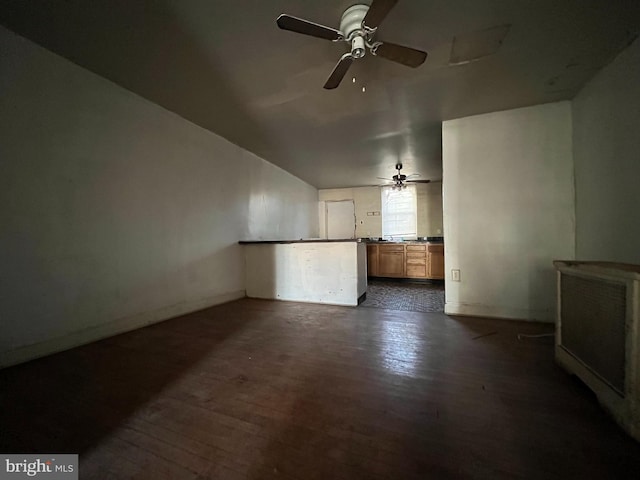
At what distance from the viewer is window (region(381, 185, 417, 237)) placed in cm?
598

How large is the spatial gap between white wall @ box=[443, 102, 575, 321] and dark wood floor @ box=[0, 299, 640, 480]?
66cm

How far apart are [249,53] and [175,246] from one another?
2.19 meters

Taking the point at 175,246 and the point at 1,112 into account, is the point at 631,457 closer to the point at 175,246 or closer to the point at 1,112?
the point at 175,246

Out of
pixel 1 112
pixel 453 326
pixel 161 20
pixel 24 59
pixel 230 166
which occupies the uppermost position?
pixel 161 20

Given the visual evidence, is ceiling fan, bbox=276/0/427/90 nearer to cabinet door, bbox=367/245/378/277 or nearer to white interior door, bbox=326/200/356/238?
cabinet door, bbox=367/245/378/277

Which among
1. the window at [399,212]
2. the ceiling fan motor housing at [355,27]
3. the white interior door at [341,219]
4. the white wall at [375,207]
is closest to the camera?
the ceiling fan motor housing at [355,27]

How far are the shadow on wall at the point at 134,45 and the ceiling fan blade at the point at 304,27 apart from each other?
1.60 feet

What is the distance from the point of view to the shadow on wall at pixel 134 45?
56.9 inches

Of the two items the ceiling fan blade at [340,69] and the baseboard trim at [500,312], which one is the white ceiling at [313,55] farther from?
the baseboard trim at [500,312]

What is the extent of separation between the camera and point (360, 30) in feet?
4.49

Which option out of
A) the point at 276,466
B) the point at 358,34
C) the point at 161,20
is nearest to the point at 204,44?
the point at 161,20

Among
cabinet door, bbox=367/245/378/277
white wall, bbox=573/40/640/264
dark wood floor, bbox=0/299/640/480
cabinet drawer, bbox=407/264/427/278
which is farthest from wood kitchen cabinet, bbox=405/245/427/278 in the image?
dark wood floor, bbox=0/299/640/480

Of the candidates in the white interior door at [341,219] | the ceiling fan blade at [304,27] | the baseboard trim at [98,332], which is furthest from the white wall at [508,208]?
the white interior door at [341,219]

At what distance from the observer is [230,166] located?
355cm
